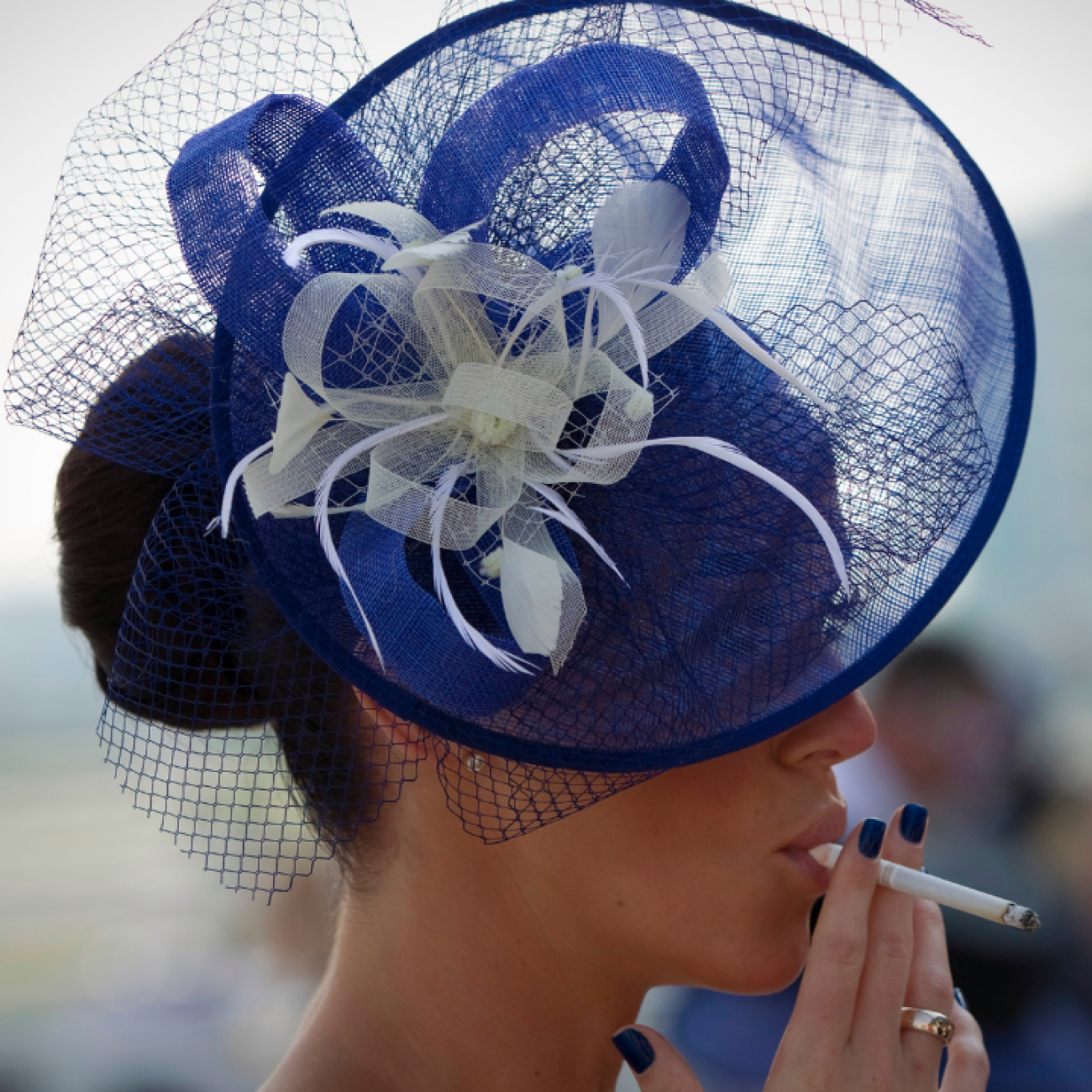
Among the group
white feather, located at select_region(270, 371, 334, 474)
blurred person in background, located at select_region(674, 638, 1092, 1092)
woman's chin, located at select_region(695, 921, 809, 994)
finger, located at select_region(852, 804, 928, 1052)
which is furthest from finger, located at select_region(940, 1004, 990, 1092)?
blurred person in background, located at select_region(674, 638, 1092, 1092)

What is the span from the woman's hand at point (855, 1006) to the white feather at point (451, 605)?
0.41m

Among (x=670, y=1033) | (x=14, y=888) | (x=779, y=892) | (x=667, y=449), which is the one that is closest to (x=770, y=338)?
(x=667, y=449)

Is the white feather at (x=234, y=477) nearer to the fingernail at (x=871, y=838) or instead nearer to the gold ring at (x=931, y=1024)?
the fingernail at (x=871, y=838)

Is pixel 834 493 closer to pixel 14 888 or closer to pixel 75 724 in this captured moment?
pixel 75 724

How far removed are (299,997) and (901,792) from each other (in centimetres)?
178

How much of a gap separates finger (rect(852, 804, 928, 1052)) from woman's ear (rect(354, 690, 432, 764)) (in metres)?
0.44

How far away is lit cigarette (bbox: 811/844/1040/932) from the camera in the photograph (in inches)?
32.6

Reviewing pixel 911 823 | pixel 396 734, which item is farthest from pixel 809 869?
pixel 396 734

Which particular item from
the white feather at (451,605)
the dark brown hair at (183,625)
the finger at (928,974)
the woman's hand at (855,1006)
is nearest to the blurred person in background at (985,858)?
the finger at (928,974)

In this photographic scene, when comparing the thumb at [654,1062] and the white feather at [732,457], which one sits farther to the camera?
the thumb at [654,1062]

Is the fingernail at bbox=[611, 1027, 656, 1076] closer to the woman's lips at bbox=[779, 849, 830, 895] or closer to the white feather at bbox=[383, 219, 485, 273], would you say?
the woman's lips at bbox=[779, 849, 830, 895]

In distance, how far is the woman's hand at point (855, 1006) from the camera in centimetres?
86

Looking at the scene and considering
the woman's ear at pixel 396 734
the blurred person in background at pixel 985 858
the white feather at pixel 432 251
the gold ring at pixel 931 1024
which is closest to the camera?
the white feather at pixel 432 251

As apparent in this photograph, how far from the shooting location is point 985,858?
7.76 ft
